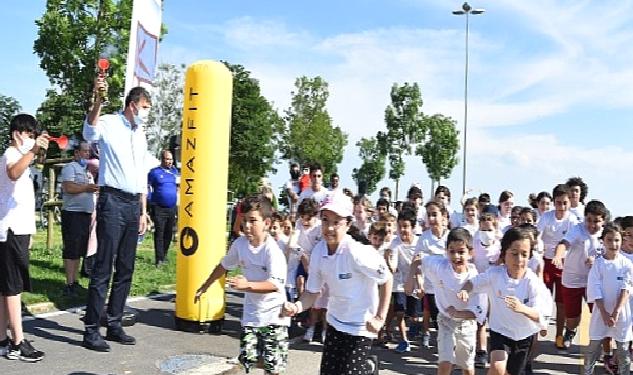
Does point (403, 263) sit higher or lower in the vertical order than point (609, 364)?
higher

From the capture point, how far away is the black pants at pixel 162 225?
10.9 metres

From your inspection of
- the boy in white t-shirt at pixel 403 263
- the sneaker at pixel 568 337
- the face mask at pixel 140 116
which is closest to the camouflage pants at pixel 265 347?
the face mask at pixel 140 116

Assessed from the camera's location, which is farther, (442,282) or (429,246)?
(429,246)

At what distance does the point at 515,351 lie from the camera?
4938mm

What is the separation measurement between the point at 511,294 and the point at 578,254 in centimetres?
288

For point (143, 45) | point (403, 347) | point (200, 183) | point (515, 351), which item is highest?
point (143, 45)

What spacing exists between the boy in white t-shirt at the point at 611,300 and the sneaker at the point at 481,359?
3.26ft

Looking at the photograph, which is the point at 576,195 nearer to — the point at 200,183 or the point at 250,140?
the point at 200,183

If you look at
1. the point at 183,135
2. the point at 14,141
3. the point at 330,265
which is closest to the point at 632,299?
the point at 330,265

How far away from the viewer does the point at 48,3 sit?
23.7 metres

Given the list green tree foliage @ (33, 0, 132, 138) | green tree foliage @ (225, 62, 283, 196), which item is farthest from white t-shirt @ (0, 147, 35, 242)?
green tree foliage @ (225, 62, 283, 196)

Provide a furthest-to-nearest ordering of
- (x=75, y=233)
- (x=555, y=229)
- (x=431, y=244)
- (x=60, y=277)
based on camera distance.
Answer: (x=60, y=277)
(x=555, y=229)
(x=75, y=233)
(x=431, y=244)

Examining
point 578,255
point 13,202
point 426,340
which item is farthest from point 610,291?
point 13,202

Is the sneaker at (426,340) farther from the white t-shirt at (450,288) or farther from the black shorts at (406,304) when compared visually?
the white t-shirt at (450,288)
